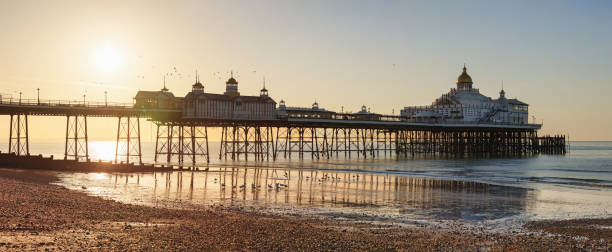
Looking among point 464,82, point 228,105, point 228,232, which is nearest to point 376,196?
point 228,232

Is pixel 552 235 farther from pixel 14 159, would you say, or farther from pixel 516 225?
pixel 14 159

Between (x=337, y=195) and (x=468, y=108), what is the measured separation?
74.7 metres

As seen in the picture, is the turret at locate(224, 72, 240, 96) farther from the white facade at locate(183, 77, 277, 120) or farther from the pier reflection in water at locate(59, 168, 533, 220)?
the pier reflection in water at locate(59, 168, 533, 220)

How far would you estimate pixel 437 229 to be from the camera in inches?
703

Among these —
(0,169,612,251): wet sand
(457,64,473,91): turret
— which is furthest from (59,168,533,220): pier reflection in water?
(457,64,473,91): turret

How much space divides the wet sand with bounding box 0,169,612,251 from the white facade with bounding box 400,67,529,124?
73.1 meters

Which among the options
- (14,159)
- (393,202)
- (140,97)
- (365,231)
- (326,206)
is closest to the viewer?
(365,231)

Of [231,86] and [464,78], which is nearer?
[231,86]

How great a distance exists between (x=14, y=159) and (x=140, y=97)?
15074mm

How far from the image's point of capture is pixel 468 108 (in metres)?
97.6

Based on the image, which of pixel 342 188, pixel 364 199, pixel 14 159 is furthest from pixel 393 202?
pixel 14 159

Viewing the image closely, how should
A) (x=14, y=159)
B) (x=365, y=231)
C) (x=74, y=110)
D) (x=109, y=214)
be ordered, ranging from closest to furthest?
(x=365, y=231)
(x=109, y=214)
(x=14, y=159)
(x=74, y=110)

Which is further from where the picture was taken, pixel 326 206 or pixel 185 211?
pixel 326 206

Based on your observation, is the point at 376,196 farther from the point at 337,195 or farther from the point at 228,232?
the point at 228,232
